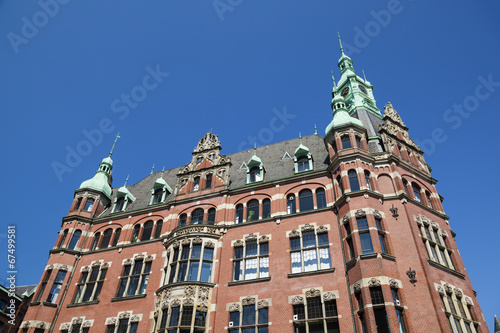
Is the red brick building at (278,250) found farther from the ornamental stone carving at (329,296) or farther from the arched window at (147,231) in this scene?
the arched window at (147,231)

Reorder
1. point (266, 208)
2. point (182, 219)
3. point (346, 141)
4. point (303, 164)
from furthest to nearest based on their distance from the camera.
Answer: point (182, 219) < point (303, 164) < point (266, 208) < point (346, 141)

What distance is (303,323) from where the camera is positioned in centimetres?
2559

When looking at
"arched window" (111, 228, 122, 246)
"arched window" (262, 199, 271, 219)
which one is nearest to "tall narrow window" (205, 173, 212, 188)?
"arched window" (262, 199, 271, 219)

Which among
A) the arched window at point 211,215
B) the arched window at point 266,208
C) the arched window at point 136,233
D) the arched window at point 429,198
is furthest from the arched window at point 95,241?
the arched window at point 429,198

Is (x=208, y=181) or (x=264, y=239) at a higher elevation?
(x=208, y=181)

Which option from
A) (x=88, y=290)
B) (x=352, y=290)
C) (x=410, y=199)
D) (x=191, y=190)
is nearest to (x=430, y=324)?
(x=352, y=290)

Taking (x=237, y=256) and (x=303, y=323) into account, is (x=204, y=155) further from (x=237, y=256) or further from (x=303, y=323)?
(x=303, y=323)

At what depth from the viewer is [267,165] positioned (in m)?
39.1

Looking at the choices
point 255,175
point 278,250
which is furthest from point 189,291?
point 255,175

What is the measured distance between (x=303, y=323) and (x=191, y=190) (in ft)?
58.2

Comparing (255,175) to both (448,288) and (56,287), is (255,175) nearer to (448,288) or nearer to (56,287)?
(448,288)

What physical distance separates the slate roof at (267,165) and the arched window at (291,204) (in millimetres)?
2850

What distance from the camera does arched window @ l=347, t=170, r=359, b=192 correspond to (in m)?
29.6

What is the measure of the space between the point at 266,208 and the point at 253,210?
124cm
